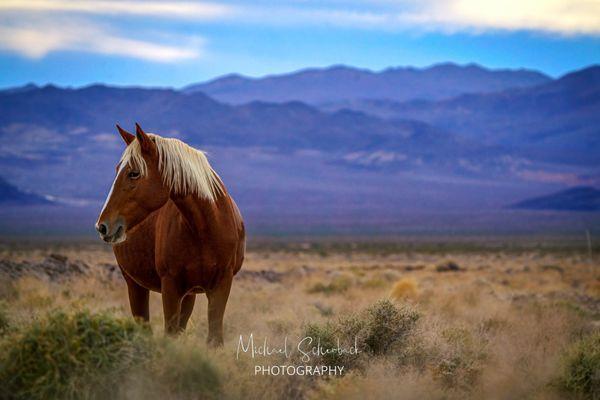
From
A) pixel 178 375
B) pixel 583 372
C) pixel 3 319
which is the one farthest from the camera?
pixel 3 319

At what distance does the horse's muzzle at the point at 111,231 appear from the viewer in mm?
8391

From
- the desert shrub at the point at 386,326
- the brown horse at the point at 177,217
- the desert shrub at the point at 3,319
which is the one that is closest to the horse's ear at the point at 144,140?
the brown horse at the point at 177,217

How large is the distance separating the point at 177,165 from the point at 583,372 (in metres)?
4.52

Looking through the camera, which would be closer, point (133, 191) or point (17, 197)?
point (133, 191)

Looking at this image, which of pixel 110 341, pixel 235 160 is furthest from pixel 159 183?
pixel 235 160

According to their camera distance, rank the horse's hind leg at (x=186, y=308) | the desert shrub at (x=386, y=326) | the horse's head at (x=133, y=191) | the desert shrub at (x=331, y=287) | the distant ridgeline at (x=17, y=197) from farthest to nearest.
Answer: the distant ridgeline at (x=17, y=197), the desert shrub at (x=331, y=287), the desert shrub at (x=386, y=326), the horse's hind leg at (x=186, y=308), the horse's head at (x=133, y=191)

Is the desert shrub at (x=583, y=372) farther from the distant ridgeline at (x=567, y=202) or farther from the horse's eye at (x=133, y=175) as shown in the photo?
the distant ridgeline at (x=567, y=202)

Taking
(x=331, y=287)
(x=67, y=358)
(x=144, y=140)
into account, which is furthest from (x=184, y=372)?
(x=331, y=287)

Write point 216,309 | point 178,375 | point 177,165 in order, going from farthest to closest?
point 216,309, point 177,165, point 178,375

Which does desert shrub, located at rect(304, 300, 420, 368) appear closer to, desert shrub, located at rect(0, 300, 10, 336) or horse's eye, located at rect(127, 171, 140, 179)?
horse's eye, located at rect(127, 171, 140, 179)

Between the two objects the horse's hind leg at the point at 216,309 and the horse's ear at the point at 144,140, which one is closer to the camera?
the horse's ear at the point at 144,140

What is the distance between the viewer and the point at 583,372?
858 centimetres

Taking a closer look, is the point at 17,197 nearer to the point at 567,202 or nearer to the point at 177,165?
the point at 567,202

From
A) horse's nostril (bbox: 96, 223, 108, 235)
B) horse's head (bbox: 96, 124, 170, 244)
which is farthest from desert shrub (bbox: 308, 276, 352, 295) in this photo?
horse's nostril (bbox: 96, 223, 108, 235)
